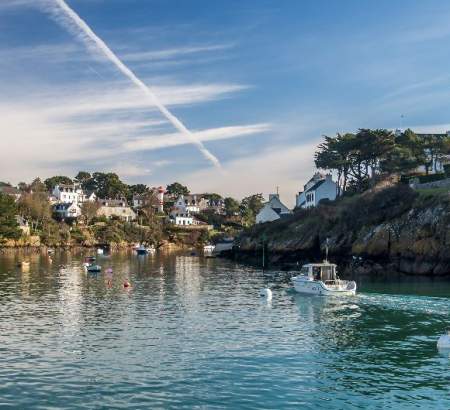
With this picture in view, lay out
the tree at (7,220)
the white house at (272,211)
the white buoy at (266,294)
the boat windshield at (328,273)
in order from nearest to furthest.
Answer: the white buoy at (266,294) < the boat windshield at (328,273) < the tree at (7,220) < the white house at (272,211)

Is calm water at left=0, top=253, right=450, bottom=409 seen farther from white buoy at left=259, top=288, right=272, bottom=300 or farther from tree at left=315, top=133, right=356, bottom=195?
tree at left=315, top=133, right=356, bottom=195

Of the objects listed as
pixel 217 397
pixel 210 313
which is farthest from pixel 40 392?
pixel 210 313

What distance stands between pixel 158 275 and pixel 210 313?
44.6 m

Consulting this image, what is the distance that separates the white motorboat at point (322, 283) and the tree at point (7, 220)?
11430 cm

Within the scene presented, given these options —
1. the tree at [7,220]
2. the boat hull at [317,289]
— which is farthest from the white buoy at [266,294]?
the tree at [7,220]

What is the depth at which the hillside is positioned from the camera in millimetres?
90062

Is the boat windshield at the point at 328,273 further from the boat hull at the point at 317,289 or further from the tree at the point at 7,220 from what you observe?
the tree at the point at 7,220

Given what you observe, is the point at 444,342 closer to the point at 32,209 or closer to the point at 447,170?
the point at 447,170

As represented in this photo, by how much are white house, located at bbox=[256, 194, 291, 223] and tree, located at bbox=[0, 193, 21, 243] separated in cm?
7459

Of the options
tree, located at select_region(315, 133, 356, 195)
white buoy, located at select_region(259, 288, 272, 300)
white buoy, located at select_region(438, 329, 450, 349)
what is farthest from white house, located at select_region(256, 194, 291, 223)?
white buoy, located at select_region(438, 329, 450, 349)

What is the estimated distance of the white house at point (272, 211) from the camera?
181 m

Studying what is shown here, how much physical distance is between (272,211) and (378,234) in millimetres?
82782

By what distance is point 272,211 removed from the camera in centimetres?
18175

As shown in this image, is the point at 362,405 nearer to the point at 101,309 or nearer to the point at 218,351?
the point at 218,351
